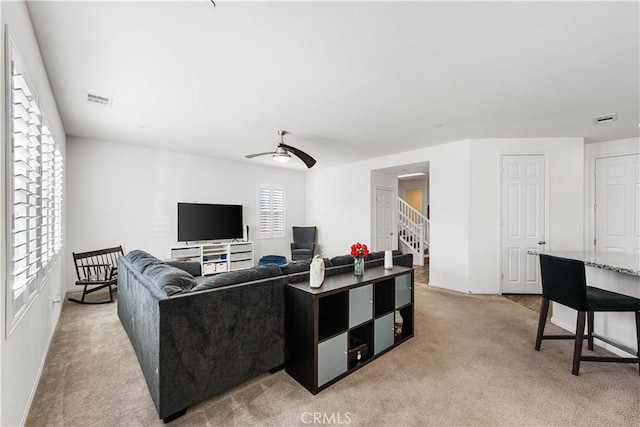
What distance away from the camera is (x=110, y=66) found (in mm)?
2469

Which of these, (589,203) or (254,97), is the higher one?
(254,97)

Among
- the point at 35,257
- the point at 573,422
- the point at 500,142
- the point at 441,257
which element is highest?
the point at 500,142

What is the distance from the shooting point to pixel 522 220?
15.0ft

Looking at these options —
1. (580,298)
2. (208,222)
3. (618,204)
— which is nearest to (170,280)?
(580,298)

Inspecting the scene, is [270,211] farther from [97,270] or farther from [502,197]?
[502,197]

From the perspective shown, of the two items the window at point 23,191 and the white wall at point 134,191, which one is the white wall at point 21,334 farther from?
the white wall at point 134,191

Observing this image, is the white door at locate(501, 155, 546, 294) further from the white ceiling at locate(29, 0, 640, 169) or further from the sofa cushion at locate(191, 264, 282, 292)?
the sofa cushion at locate(191, 264, 282, 292)

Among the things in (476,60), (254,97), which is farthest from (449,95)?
(254,97)

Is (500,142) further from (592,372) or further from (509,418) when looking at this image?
(509,418)

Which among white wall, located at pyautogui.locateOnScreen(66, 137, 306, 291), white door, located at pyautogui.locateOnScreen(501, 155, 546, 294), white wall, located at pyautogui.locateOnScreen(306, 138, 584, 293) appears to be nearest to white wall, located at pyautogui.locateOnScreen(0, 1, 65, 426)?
white wall, located at pyautogui.locateOnScreen(66, 137, 306, 291)

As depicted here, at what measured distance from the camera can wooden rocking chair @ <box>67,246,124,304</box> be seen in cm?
409

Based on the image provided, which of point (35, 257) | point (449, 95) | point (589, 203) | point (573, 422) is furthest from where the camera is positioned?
point (589, 203)

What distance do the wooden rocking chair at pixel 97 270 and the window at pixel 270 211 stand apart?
3.04 m

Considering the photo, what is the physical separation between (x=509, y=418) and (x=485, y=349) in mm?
1009
